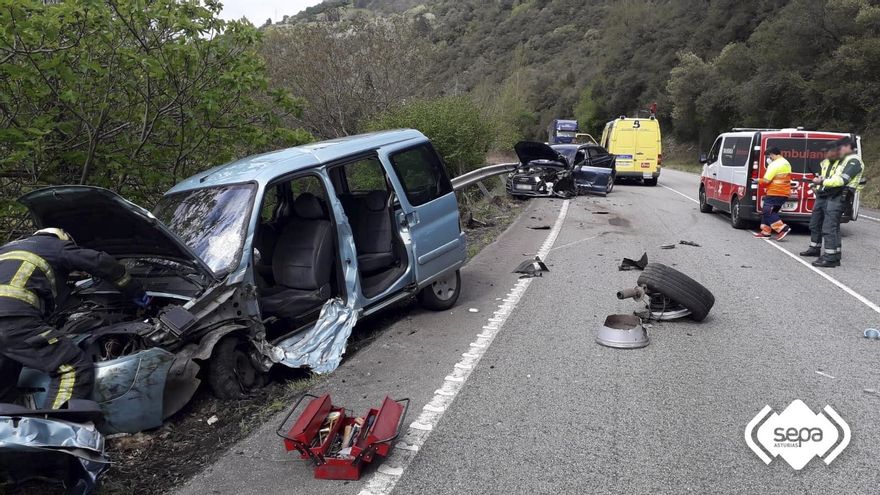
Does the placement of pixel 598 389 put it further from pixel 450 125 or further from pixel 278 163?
pixel 450 125

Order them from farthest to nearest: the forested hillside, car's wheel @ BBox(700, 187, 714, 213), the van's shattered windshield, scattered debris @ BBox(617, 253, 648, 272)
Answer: the forested hillside
car's wheel @ BBox(700, 187, 714, 213)
scattered debris @ BBox(617, 253, 648, 272)
the van's shattered windshield

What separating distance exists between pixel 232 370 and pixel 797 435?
386 cm

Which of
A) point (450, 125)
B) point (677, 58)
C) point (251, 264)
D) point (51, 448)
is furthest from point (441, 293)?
point (677, 58)

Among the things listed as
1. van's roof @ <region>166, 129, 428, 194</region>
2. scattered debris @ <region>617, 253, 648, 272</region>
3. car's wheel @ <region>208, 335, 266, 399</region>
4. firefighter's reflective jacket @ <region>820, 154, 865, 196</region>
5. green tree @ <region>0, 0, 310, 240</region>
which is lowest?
scattered debris @ <region>617, 253, 648, 272</region>

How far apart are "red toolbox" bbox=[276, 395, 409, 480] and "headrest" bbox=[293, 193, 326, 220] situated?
2.41m

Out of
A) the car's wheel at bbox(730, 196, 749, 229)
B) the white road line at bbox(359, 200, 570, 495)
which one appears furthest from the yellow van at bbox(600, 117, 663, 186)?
the white road line at bbox(359, 200, 570, 495)

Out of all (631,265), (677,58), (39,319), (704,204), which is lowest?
(704,204)

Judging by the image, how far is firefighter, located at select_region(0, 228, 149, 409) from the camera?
12.2 ft

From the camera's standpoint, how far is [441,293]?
7.03m

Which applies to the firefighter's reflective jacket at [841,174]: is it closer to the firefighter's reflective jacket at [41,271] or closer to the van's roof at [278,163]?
the van's roof at [278,163]

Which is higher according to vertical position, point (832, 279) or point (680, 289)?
point (680, 289)

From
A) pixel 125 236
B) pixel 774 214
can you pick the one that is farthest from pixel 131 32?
pixel 774 214

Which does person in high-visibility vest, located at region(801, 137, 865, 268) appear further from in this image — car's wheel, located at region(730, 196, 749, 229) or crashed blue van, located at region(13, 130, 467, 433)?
crashed blue van, located at region(13, 130, 467, 433)

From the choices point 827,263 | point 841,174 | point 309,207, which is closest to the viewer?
point 309,207
